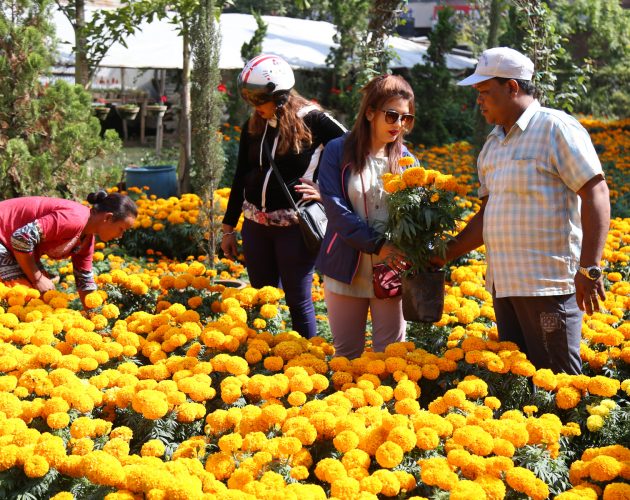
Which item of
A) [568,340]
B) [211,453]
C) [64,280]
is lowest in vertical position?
[64,280]

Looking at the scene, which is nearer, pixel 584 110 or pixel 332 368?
pixel 332 368

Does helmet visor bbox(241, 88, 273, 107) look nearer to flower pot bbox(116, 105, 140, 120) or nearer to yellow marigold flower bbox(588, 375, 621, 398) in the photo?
yellow marigold flower bbox(588, 375, 621, 398)

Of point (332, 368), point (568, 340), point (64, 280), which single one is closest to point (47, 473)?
point (332, 368)

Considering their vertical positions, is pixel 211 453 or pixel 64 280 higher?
pixel 211 453

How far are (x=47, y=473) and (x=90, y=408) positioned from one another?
38 centimetres

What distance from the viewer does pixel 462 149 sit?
14227 millimetres

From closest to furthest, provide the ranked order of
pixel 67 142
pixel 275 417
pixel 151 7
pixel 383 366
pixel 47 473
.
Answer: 1. pixel 47 473
2. pixel 275 417
3. pixel 383 366
4. pixel 67 142
5. pixel 151 7

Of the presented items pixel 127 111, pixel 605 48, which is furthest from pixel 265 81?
pixel 605 48

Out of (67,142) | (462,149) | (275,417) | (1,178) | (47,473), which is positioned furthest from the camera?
(462,149)

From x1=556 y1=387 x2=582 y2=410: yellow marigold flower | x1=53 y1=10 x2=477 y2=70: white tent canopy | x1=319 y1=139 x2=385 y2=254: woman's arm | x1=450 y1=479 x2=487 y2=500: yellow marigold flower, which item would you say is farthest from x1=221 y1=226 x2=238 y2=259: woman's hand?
x1=53 y1=10 x2=477 y2=70: white tent canopy

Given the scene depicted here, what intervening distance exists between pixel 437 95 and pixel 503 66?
1471 centimetres

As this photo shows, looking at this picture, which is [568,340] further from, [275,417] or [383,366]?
[275,417]

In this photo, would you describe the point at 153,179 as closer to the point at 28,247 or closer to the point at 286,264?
the point at 28,247

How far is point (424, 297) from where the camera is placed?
3383 mm
